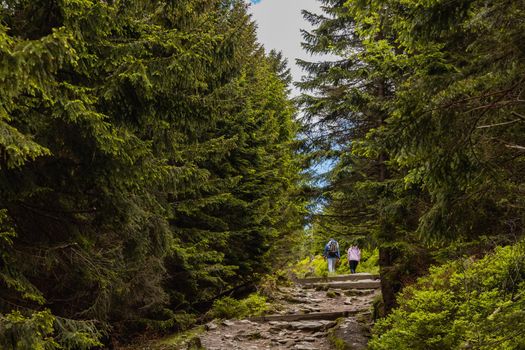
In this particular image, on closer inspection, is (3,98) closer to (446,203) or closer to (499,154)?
(446,203)

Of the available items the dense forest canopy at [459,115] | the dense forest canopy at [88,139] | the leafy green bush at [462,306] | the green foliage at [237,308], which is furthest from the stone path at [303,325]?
the dense forest canopy at [459,115]

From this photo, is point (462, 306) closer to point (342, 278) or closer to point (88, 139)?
point (88, 139)

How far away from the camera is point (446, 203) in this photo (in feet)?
15.6

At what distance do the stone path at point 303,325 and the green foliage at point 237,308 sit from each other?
44cm

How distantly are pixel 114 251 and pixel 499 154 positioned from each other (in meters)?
5.85

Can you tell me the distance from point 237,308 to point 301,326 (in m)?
2.34

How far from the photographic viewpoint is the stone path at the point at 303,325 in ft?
33.0

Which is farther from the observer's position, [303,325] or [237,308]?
[237,308]

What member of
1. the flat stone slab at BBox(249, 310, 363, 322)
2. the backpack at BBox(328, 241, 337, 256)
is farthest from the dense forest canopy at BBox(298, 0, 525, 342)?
the backpack at BBox(328, 241, 337, 256)

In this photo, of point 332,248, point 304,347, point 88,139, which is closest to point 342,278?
point 332,248

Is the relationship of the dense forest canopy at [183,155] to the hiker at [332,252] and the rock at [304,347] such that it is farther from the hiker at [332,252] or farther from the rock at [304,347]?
the hiker at [332,252]

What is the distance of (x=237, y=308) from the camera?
42.3 feet

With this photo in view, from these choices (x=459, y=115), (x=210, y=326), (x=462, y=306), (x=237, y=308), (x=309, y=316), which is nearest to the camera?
(x=459, y=115)

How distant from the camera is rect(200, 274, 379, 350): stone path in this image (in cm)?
1005
